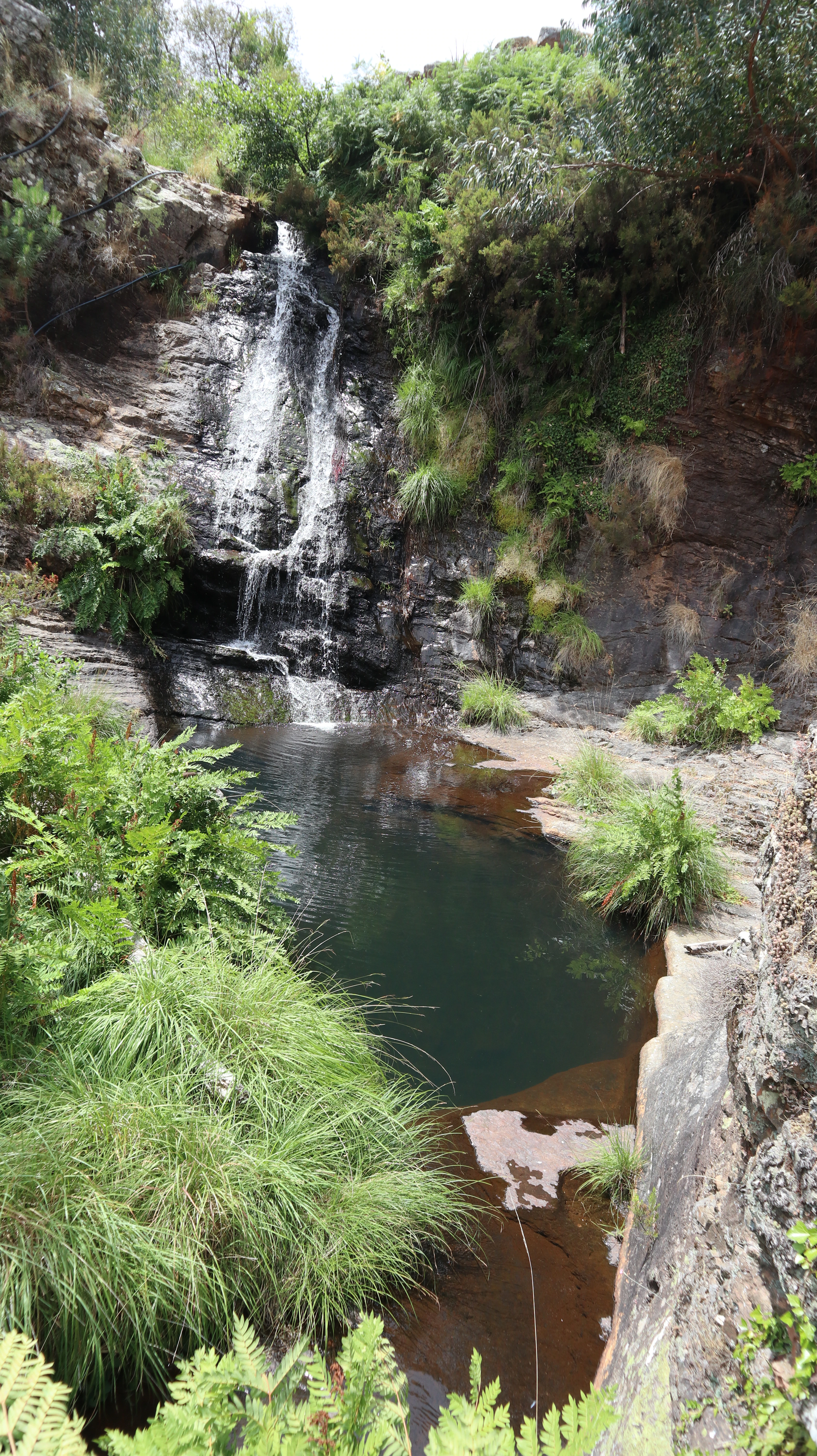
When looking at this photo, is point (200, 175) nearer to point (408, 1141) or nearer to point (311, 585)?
point (311, 585)

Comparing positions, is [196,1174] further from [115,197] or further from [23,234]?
[115,197]

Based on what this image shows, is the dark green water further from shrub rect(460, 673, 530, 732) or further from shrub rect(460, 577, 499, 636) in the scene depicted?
shrub rect(460, 577, 499, 636)

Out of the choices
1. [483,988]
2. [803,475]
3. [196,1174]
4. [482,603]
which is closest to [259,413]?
→ [482,603]

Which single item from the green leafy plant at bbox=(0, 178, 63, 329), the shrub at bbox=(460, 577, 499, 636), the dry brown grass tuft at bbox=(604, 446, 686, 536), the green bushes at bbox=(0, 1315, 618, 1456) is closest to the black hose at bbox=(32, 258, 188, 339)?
the green leafy plant at bbox=(0, 178, 63, 329)

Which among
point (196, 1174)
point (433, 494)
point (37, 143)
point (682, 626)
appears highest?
point (37, 143)

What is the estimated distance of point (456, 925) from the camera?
4.32 m

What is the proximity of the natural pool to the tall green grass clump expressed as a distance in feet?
0.65

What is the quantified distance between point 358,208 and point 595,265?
5092 mm

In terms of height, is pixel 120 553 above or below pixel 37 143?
below

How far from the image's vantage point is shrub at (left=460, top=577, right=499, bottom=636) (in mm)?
9836

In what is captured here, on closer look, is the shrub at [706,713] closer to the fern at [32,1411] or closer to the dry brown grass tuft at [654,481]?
the dry brown grass tuft at [654,481]

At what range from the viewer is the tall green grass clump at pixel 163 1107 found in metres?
1.59

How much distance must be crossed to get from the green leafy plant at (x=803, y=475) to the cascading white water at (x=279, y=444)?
20.7 ft

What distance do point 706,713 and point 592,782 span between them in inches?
92.1
